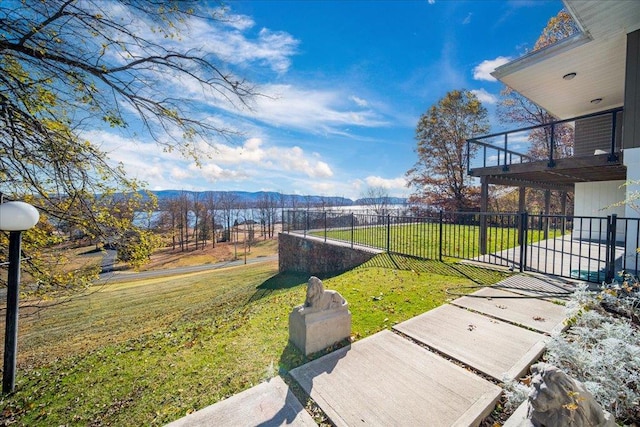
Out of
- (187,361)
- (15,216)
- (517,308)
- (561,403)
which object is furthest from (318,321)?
(15,216)

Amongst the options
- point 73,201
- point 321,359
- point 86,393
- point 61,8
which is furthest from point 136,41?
point 321,359

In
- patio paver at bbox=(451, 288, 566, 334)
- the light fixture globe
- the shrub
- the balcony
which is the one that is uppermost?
the balcony

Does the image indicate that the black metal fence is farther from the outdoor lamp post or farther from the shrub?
the outdoor lamp post

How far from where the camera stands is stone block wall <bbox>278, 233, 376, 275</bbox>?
8852 millimetres

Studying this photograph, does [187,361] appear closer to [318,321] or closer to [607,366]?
[318,321]

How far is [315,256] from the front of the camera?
10.5 m

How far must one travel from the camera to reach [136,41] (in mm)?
3916

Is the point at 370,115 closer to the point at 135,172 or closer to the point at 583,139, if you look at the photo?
the point at 583,139

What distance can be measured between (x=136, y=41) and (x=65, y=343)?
25.6 feet

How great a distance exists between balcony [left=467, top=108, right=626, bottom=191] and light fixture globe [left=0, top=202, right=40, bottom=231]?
9568mm

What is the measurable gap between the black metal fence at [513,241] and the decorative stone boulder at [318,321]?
133 inches

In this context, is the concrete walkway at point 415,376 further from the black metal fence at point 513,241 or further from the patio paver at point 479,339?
the black metal fence at point 513,241

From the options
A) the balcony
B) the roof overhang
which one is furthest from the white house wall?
the roof overhang

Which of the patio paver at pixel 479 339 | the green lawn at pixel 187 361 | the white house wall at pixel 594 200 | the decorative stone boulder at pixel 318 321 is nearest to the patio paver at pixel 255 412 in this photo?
the green lawn at pixel 187 361
